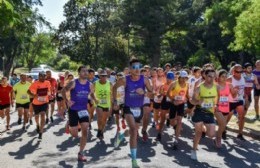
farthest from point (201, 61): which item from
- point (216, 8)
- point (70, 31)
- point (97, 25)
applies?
point (70, 31)

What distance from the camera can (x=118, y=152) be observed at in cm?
1041

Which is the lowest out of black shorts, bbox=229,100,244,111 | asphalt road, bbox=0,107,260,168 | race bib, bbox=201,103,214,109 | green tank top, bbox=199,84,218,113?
asphalt road, bbox=0,107,260,168

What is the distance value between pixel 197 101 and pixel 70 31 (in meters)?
54.7

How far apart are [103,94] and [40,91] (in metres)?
1.98

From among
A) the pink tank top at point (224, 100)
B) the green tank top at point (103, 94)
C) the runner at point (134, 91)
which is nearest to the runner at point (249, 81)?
the pink tank top at point (224, 100)

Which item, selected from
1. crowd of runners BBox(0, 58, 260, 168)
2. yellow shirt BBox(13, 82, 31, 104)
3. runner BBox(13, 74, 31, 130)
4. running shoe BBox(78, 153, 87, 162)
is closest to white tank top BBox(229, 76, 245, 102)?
crowd of runners BBox(0, 58, 260, 168)

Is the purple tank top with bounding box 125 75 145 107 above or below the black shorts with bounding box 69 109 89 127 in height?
above

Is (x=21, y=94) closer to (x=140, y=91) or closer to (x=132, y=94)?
(x=132, y=94)

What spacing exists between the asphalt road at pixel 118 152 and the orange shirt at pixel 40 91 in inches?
41.6

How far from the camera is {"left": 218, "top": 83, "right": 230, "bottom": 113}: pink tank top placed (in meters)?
11.0

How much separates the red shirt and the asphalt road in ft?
4.89

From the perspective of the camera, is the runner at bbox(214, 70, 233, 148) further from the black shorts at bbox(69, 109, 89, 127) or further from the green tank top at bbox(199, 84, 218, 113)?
the black shorts at bbox(69, 109, 89, 127)

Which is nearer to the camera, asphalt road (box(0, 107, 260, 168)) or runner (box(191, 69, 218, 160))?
asphalt road (box(0, 107, 260, 168))

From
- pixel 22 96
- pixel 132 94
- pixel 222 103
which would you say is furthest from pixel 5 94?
pixel 222 103
